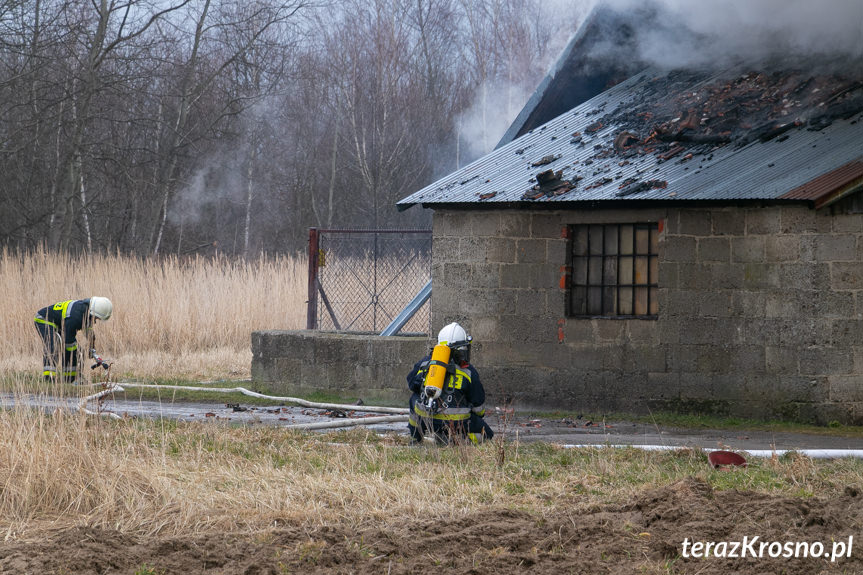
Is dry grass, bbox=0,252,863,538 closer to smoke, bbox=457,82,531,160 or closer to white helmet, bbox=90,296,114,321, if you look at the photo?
white helmet, bbox=90,296,114,321

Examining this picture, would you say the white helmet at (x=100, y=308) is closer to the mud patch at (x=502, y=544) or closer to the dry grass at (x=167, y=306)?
the dry grass at (x=167, y=306)

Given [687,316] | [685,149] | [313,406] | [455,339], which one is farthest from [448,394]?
[685,149]

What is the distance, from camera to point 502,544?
5.67m

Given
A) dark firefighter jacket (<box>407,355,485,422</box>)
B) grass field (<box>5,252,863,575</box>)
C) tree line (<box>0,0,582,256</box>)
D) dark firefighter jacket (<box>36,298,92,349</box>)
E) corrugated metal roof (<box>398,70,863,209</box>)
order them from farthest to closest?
tree line (<box>0,0,582,256</box>) → dark firefighter jacket (<box>36,298,92,349</box>) → corrugated metal roof (<box>398,70,863,209</box>) → dark firefighter jacket (<box>407,355,485,422</box>) → grass field (<box>5,252,863,575</box>)

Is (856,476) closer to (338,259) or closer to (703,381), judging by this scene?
(703,381)

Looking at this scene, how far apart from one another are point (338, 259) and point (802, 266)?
334 inches

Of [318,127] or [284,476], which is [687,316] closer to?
[284,476]

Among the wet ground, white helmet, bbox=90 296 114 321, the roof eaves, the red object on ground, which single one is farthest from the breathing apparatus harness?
white helmet, bbox=90 296 114 321

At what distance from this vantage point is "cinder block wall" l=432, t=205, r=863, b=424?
11133 millimetres

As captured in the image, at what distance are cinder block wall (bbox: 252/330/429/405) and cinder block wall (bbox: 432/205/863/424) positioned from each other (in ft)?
3.43

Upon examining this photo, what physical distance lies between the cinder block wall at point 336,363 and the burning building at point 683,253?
1.08m

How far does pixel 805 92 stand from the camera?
504 inches

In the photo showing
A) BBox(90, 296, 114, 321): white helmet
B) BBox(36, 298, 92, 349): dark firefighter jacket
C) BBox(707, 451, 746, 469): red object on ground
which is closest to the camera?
BBox(707, 451, 746, 469): red object on ground

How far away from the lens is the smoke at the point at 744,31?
12555 millimetres
